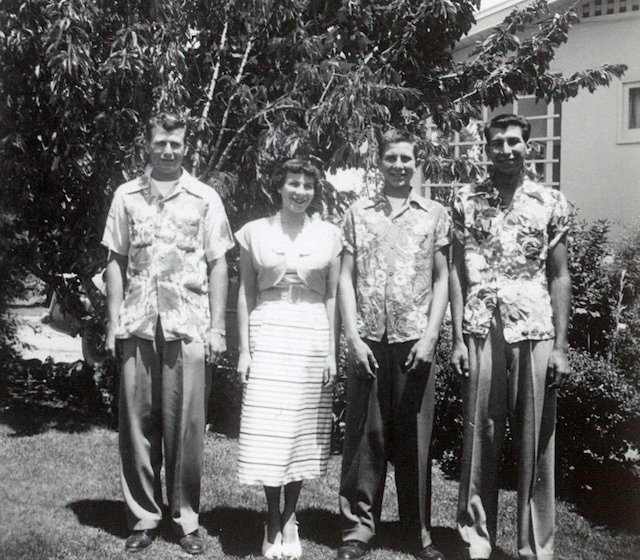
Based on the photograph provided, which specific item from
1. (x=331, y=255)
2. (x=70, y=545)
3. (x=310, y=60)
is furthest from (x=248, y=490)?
(x=310, y=60)

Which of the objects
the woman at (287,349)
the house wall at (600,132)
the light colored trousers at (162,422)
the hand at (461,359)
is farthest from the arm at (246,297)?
the house wall at (600,132)

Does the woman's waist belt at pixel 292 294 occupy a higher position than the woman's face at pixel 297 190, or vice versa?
the woman's face at pixel 297 190

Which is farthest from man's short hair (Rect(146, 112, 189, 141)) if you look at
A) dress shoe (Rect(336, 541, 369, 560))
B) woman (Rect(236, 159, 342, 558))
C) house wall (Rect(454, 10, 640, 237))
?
house wall (Rect(454, 10, 640, 237))

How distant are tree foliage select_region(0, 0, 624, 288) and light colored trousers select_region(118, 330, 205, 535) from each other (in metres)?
1.92

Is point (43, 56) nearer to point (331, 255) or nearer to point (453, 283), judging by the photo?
point (331, 255)

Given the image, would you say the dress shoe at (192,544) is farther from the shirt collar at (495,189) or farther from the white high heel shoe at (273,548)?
the shirt collar at (495,189)

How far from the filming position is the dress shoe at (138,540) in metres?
3.75

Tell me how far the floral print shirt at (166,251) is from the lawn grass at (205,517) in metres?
1.13

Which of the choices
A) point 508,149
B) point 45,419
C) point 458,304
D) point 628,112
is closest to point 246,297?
point 458,304

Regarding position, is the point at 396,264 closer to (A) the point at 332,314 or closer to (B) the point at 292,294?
(A) the point at 332,314

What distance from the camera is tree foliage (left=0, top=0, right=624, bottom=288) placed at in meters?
5.09

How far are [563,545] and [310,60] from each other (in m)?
3.73

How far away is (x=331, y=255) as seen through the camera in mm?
3807

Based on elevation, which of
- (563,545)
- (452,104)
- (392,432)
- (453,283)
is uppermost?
(452,104)
